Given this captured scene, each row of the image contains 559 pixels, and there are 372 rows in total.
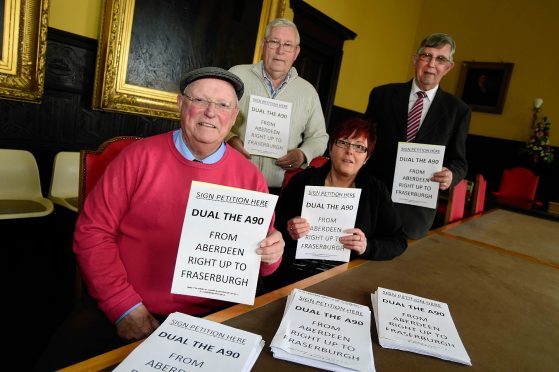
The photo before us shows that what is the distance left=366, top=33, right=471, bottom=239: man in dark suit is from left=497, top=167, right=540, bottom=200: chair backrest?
5147 millimetres

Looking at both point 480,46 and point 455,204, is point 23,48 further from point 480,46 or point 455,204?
point 480,46

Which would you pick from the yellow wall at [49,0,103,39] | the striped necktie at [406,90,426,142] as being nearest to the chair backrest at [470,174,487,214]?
the striped necktie at [406,90,426,142]

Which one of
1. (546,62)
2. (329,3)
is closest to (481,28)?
(546,62)

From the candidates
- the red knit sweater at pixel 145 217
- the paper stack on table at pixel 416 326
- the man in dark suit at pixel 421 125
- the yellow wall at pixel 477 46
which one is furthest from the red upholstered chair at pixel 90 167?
the yellow wall at pixel 477 46

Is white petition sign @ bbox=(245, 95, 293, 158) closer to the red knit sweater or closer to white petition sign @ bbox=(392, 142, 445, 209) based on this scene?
white petition sign @ bbox=(392, 142, 445, 209)

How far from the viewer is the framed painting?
7012 millimetres

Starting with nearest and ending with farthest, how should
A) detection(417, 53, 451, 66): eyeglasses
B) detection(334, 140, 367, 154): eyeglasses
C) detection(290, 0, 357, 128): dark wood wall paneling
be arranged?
detection(334, 140, 367, 154): eyeglasses
detection(417, 53, 451, 66): eyeglasses
detection(290, 0, 357, 128): dark wood wall paneling

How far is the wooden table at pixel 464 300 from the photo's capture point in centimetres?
93

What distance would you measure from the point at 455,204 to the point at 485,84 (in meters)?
5.47

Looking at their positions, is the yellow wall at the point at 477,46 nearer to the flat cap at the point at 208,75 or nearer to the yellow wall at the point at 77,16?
the yellow wall at the point at 77,16

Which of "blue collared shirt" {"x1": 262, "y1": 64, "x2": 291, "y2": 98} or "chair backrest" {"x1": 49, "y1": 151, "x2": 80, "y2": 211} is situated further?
"chair backrest" {"x1": 49, "y1": 151, "x2": 80, "y2": 211}

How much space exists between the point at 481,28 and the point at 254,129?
7111 millimetres

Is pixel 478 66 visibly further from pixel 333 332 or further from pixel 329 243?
pixel 333 332

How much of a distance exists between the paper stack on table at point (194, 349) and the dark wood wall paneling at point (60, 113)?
2623mm
